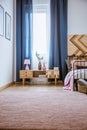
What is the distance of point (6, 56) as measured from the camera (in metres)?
6.50

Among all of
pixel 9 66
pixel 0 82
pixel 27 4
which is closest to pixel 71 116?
pixel 0 82

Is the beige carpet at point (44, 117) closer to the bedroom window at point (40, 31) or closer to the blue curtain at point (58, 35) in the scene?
the blue curtain at point (58, 35)

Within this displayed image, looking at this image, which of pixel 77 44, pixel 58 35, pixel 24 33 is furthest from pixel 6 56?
pixel 77 44

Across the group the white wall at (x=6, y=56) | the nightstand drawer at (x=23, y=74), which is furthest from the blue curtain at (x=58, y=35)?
the white wall at (x=6, y=56)

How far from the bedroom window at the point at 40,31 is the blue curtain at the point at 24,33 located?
185mm

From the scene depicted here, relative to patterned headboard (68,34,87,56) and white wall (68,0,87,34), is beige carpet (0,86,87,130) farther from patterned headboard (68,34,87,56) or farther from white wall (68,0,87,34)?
white wall (68,0,87,34)

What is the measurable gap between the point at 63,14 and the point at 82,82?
10.2 ft

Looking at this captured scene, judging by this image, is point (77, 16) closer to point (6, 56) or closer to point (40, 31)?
point (40, 31)

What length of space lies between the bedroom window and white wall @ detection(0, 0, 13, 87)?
31.8 inches

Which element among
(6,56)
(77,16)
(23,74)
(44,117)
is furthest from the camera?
(77,16)

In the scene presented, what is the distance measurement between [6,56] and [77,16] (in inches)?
107

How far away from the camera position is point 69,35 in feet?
24.4

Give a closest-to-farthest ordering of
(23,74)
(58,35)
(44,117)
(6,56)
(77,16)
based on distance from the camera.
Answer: (44,117), (6,56), (23,74), (58,35), (77,16)

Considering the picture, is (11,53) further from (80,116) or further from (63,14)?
(80,116)
